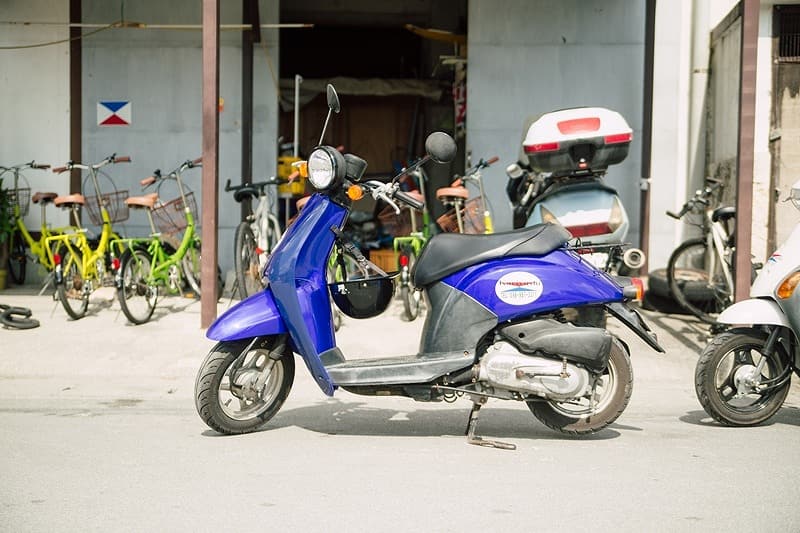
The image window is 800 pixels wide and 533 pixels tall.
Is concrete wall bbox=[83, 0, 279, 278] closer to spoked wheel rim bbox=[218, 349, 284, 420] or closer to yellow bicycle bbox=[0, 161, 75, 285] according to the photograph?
yellow bicycle bbox=[0, 161, 75, 285]

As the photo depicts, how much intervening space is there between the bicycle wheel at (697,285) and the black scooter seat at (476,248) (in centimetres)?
487

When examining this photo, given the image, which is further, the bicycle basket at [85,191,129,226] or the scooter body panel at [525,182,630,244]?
the bicycle basket at [85,191,129,226]

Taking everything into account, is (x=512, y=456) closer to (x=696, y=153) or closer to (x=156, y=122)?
(x=696, y=153)

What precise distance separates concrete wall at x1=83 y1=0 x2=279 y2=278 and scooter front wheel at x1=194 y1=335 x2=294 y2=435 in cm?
697

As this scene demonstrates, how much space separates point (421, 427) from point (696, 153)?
704 centimetres

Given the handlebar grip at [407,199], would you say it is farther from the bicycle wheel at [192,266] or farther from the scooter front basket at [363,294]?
the bicycle wheel at [192,266]

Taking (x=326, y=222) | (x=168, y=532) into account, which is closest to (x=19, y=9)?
(x=326, y=222)

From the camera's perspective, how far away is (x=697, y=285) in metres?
10.7

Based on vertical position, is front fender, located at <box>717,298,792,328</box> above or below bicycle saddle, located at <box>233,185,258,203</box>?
below

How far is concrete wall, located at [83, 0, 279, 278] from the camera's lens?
1305cm

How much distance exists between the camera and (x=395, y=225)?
11.8m

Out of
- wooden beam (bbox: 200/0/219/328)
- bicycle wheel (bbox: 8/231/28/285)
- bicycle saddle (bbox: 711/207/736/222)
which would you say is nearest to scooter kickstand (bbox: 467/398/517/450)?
wooden beam (bbox: 200/0/219/328)

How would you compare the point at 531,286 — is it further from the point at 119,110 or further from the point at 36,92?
the point at 36,92

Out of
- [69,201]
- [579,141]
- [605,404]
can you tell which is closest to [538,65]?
[579,141]
